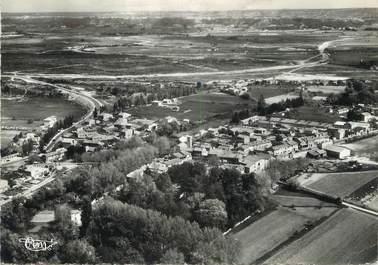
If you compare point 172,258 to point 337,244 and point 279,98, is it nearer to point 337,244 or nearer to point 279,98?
point 337,244

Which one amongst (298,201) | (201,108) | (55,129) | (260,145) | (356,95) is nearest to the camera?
(298,201)

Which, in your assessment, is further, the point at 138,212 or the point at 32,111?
the point at 32,111

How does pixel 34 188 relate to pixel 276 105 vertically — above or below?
below

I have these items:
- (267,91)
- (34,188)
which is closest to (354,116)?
(267,91)

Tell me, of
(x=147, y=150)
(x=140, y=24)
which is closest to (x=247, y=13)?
(x=140, y=24)

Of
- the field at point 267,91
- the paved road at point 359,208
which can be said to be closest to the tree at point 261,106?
the field at point 267,91

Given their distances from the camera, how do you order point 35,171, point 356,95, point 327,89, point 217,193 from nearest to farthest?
point 217,193
point 35,171
point 356,95
point 327,89

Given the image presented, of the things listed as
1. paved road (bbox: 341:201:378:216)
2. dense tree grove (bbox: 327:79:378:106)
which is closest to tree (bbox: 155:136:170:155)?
paved road (bbox: 341:201:378:216)

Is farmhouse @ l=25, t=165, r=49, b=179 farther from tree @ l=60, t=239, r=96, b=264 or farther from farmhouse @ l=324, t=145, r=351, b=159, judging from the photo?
farmhouse @ l=324, t=145, r=351, b=159

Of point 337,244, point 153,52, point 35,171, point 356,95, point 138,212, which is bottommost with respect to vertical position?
point 337,244
